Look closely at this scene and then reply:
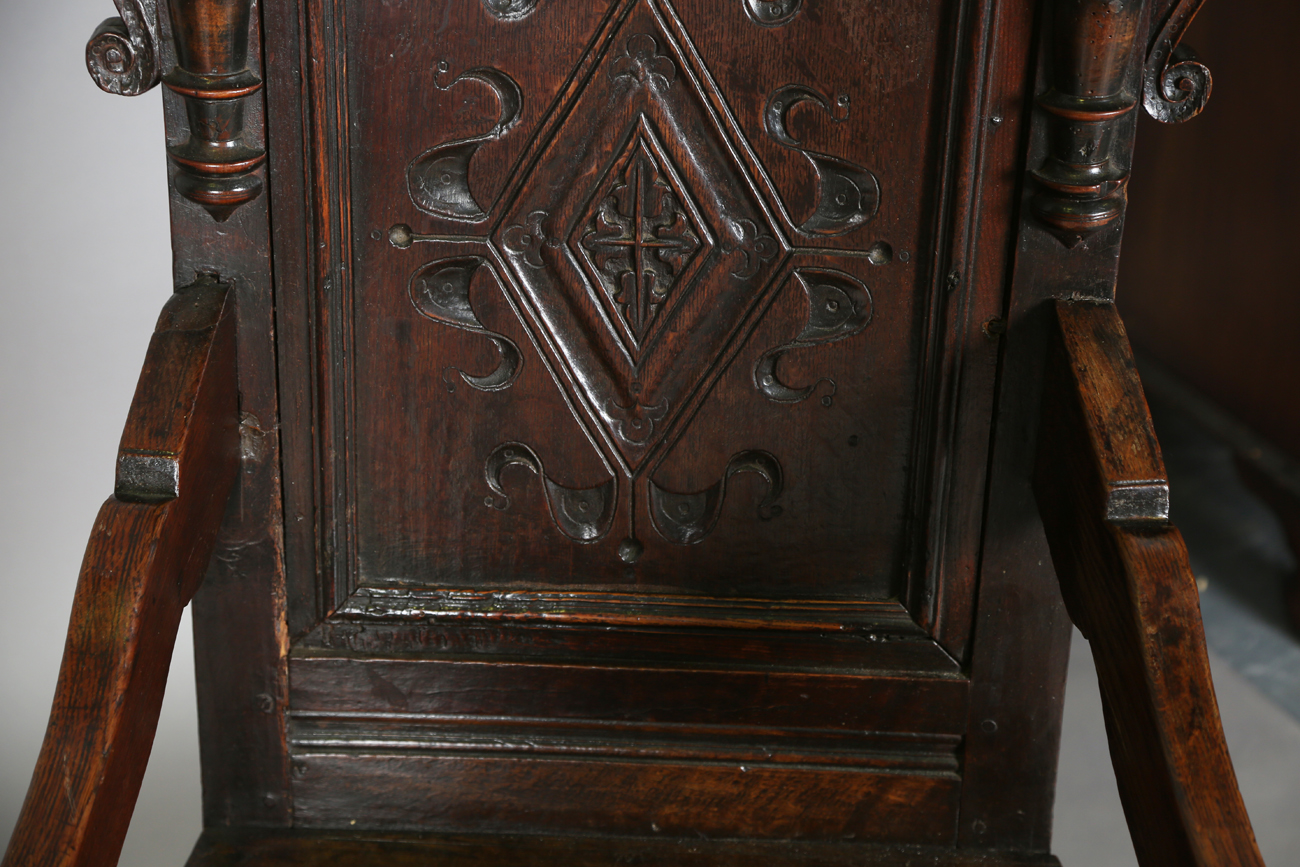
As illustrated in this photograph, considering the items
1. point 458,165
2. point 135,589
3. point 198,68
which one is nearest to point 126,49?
point 198,68

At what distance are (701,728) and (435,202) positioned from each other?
47 centimetres

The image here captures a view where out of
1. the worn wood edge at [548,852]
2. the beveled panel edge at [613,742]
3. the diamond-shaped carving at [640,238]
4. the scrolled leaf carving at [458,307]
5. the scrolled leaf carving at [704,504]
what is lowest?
the worn wood edge at [548,852]

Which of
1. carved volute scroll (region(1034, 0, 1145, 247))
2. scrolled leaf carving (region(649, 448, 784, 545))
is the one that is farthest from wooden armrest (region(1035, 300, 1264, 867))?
scrolled leaf carving (region(649, 448, 784, 545))

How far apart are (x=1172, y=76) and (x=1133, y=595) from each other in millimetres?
367

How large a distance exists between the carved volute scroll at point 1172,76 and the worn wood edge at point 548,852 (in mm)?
608

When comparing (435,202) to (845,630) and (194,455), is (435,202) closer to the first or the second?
(194,455)

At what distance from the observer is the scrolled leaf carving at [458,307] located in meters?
1.06

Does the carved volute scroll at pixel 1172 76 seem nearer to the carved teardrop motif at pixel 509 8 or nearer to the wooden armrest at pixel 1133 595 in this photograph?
the wooden armrest at pixel 1133 595

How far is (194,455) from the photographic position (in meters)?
0.97

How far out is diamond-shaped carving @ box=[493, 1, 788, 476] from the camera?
102 cm

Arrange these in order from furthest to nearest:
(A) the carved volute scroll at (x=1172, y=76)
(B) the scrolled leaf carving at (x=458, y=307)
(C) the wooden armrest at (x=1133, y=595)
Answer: (B) the scrolled leaf carving at (x=458, y=307)
(A) the carved volute scroll at (x=1172, y=76)
(C) the wooden armrest at (x=1133, y=595)

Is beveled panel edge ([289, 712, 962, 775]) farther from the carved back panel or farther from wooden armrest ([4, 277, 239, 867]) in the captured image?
wooden armrest ([4, 277, 239, 867])

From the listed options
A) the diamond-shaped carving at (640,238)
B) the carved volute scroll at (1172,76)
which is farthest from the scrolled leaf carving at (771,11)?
the carved volute scroll at (1172,76)

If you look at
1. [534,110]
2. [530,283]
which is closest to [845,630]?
[530,283]
